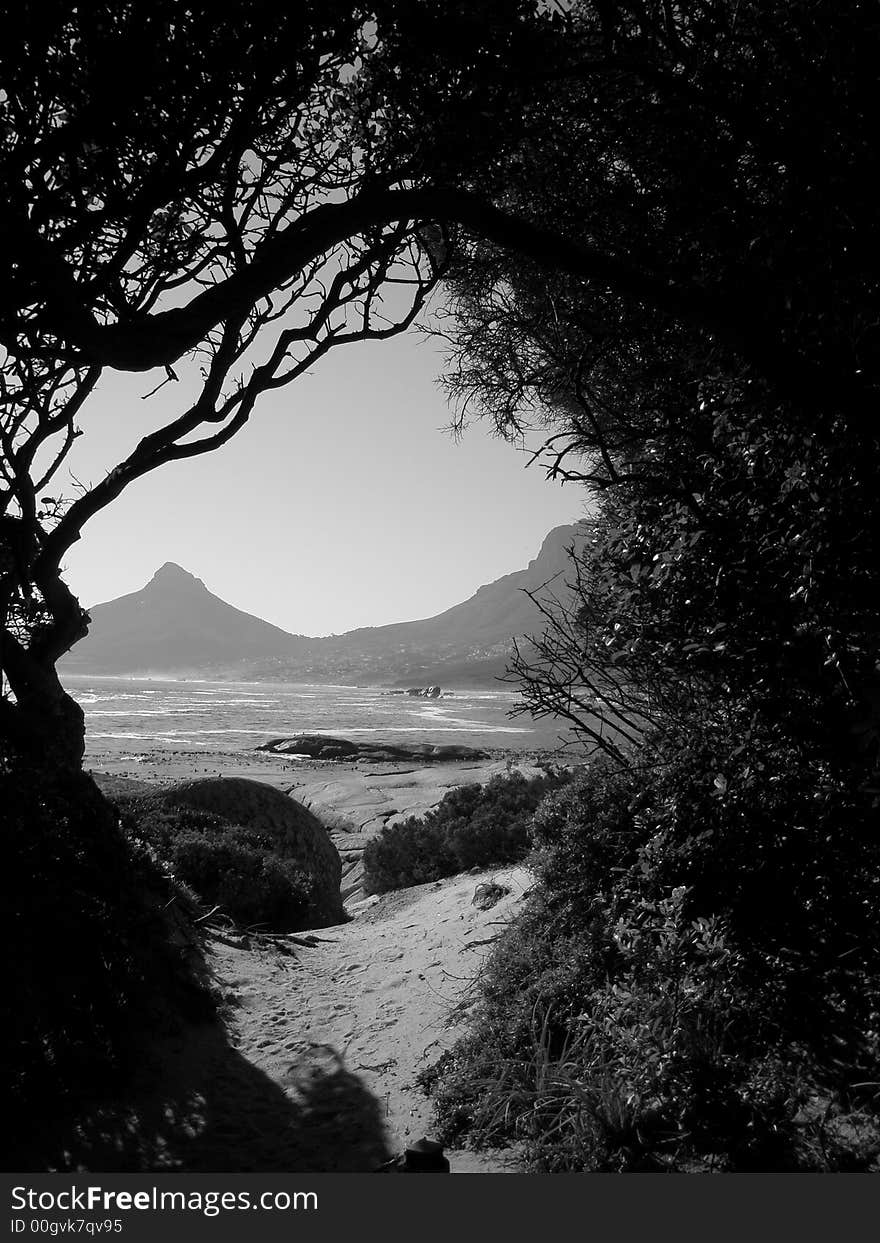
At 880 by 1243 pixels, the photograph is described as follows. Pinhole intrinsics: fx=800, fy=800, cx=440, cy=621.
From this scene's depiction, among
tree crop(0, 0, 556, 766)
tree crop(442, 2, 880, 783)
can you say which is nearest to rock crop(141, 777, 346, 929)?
tree crop(0, 0, 556, 766)

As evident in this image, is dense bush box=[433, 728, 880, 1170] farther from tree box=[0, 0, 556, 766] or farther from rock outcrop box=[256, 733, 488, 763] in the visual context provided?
rock outcrop box=[256, 733, 488, 763]

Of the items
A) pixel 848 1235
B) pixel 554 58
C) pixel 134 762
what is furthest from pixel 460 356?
pixel 134 762

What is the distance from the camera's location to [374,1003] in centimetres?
736

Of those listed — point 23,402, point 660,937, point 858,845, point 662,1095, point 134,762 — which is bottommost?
point 134,762

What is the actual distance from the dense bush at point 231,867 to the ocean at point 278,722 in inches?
996

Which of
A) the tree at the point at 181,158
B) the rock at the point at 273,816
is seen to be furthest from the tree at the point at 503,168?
the rock at the point at 273,816

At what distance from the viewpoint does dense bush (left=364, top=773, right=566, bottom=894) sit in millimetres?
13305

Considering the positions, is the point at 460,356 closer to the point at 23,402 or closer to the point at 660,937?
the point at 23,402

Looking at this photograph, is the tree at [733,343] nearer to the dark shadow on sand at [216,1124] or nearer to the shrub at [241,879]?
the dark shadow on sand at [216,1124]

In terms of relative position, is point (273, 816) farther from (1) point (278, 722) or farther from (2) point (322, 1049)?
(1) point (278, 722)

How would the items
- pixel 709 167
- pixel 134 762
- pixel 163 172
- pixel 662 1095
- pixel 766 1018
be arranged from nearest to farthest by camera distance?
pixel 662 1095 → pixel 766 1018 → pixel 709 167 → pixel 163 172 → pixel 134 762

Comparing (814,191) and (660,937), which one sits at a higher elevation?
(814,191)

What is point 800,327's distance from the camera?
3488 mm

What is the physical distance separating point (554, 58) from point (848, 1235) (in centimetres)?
598
